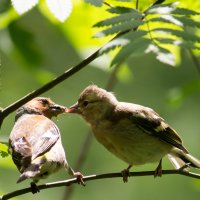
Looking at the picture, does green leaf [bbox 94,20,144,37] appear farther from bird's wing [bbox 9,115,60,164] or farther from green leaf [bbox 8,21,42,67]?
green leaf [bbox 8,21,42,67]

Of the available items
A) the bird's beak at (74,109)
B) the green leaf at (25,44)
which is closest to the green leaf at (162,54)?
the green leaf at (25,44)

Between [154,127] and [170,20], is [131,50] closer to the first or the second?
[170,20]

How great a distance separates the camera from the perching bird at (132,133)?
5465 mm

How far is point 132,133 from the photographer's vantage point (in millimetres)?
5574

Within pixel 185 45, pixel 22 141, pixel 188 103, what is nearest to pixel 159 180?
pixel 188 103

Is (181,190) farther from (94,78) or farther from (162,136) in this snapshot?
(162,136)

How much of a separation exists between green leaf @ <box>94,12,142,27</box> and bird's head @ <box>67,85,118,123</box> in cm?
244

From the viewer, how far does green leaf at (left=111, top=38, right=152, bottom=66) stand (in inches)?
121

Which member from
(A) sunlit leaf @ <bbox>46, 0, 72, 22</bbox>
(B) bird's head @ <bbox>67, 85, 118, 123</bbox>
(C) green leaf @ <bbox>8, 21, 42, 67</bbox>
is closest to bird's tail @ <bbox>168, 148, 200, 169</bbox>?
(B) bird's head @ <bbox>67, 85, 118, 123</bbox>

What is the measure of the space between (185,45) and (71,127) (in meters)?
9.16

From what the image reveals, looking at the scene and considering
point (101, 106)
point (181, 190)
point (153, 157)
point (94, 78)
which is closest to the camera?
point (153, 157)

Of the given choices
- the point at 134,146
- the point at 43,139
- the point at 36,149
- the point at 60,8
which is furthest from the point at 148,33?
the point at 134,146

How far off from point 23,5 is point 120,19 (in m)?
0.55

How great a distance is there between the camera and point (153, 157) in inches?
217
